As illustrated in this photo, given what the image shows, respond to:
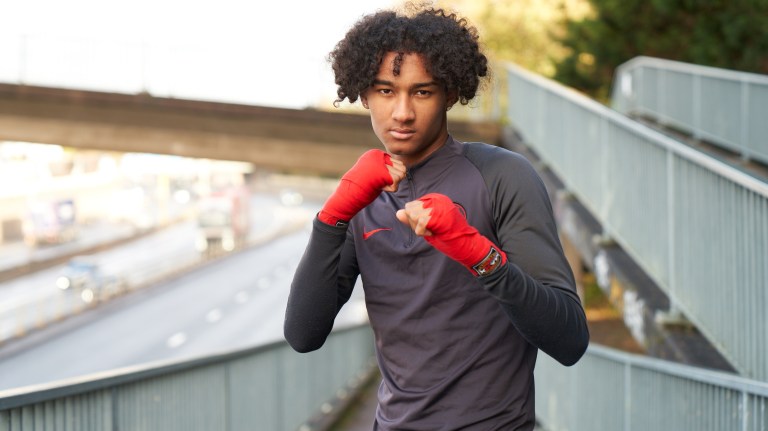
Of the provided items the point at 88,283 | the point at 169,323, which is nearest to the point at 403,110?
the point at 169,323

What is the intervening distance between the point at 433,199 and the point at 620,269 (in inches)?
284

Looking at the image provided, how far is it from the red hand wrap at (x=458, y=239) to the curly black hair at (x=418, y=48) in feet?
1.66

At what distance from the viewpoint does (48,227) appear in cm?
7838

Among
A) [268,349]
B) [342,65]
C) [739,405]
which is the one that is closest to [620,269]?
[268,349]

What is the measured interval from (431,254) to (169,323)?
50.7m

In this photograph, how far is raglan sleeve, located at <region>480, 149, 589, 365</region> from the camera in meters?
2.66

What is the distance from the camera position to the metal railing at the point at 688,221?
5973 millimetres

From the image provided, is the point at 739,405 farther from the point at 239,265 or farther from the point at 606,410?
the point at 239,265

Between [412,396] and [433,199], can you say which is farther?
[412,396]

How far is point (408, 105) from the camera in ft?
9.68

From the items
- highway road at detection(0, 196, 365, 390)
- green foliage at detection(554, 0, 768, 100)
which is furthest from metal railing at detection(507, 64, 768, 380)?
highway road at detection(0, 196, 365, 390)

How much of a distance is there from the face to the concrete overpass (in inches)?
914

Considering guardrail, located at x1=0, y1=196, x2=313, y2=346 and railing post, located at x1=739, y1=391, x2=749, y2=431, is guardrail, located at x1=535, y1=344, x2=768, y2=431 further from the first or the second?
guardrail, located at x1=0, y1=196, x2=313, y2=346

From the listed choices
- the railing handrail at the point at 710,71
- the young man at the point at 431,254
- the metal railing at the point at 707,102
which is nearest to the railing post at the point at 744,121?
the metal railing at the point at 707,102
